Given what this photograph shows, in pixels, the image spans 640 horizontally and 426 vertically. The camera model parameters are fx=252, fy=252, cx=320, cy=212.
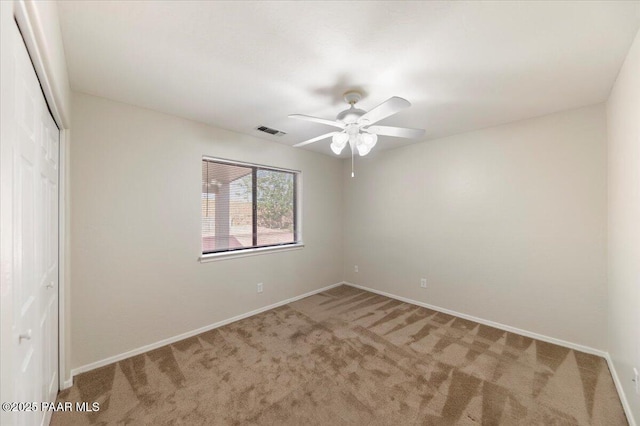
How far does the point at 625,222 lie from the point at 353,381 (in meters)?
2.38

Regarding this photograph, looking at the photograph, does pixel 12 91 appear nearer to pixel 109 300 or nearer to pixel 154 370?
pixel 109 300

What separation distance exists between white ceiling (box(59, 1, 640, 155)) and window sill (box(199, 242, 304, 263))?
1666 mm

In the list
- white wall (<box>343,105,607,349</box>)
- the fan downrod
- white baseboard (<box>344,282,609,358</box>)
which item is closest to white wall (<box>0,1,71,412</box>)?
the fan downrod

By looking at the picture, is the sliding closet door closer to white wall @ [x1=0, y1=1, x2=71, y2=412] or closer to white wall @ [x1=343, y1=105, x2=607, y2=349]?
white wall @ [x1=0, y1=1, x2=71, y2=412]

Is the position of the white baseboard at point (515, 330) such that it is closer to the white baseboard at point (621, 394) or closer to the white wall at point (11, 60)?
the white baseboard at point (621, 394)

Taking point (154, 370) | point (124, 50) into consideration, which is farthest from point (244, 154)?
point (154, 370)

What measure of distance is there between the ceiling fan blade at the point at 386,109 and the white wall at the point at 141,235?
1975mm

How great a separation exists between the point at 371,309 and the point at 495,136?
2737 millimetres

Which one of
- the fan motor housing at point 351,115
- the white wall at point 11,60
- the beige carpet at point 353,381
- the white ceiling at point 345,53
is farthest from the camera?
the fan motor housing at point 351,115

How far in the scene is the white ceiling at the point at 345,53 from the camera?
1.36 meters

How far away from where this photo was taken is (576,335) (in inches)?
100

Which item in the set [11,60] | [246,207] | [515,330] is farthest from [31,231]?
[515,330]

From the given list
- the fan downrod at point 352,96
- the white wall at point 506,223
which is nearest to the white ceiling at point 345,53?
the fan downrod at point 352,96

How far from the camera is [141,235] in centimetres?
253
